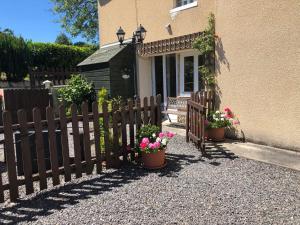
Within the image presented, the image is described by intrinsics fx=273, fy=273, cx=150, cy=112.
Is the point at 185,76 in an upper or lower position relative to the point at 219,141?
upper

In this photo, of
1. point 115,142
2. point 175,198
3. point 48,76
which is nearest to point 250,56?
point 115,142

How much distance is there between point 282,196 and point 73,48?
65.8 ft

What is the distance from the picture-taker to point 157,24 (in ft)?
31.8

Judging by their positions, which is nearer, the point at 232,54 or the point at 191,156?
the point at 191,156

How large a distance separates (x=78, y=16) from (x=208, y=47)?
2020 centimetres

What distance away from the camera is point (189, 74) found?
361 inches

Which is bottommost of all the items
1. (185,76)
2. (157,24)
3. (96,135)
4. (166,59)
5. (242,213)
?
(242,213)

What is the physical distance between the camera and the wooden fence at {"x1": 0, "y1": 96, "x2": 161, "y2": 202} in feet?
12.6

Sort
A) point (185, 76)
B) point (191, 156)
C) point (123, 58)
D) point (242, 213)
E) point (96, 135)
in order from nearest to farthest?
point (242, 213) → point (96, 135) → point (191, 156) → point (185, 76) → point (123, 58)

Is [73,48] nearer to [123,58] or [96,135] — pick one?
[123,58]

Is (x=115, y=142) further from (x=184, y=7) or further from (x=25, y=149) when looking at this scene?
(x=184, y=7)

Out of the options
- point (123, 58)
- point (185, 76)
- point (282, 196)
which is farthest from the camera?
point (123, 58)

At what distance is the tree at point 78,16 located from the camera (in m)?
24.3

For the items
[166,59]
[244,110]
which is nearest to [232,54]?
[244,110]
